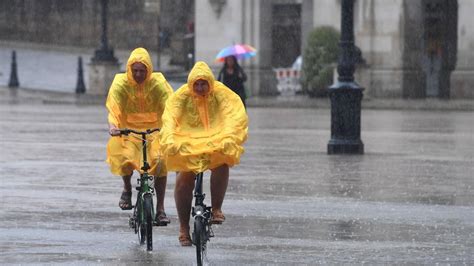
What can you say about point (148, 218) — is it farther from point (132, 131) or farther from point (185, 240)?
point (132, 131)

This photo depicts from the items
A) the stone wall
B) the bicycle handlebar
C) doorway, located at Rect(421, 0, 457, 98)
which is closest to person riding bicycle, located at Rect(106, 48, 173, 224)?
the bicycle handlebar

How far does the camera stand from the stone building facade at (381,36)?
4459 centimetres

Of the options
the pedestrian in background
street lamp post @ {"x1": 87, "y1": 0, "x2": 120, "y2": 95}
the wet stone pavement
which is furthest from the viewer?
street lamp post @ {"x1": 87, "y1": 0, "x2": 120, "y2": 95}

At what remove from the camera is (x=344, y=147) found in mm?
23766

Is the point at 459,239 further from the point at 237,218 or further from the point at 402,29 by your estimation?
the point at 402,29

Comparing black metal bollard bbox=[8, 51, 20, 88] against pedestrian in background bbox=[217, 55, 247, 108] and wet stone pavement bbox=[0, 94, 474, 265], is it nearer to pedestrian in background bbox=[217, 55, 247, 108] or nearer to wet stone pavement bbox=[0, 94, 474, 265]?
wet stone pavement bbox=[0, 94, 474, 265]

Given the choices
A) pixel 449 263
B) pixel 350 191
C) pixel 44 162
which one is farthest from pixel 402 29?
pixel 449 263

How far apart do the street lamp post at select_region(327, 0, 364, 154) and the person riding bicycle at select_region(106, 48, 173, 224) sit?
1004cm

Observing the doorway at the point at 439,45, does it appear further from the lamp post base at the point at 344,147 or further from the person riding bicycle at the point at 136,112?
the person riding bicycle at the point at 136,112

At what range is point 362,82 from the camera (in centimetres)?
4456

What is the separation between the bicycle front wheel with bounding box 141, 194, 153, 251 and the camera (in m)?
12.9

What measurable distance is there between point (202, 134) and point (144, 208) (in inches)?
39.1

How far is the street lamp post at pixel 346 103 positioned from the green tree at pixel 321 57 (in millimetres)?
20104

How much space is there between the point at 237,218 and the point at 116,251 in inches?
98.6
